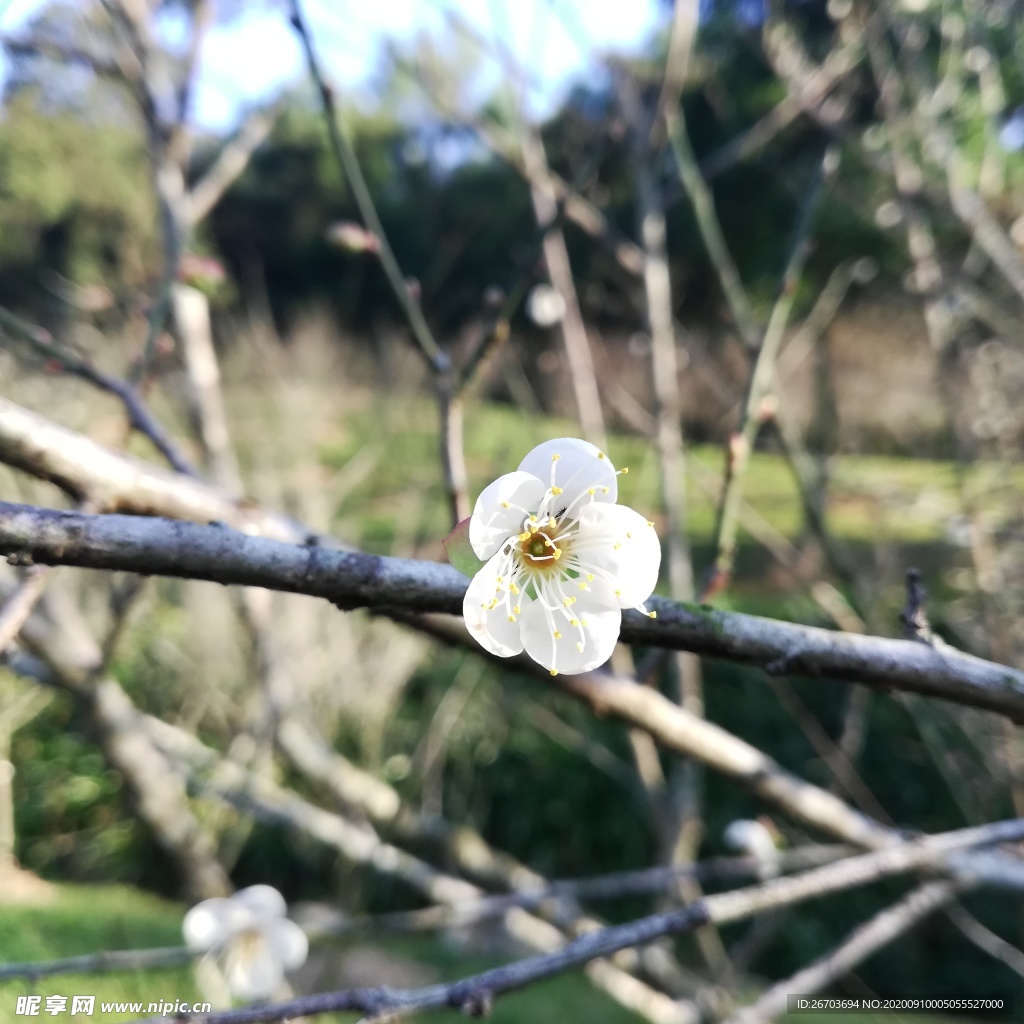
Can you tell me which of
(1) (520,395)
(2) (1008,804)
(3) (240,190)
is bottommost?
(2) (1008,804)

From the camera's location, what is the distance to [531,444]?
564 centimetres

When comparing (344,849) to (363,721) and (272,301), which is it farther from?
(272,301)

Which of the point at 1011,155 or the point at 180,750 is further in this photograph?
the point at 1011,155

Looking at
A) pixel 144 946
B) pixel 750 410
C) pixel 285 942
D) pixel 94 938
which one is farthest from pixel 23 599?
pixel 94 938

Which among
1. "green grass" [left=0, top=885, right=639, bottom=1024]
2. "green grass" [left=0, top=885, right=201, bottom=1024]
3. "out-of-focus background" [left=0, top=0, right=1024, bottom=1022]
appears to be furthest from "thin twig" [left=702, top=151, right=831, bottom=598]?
"green grass" [left=0, top=885, right=639, bottom=1024]

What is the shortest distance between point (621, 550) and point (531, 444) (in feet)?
16.4

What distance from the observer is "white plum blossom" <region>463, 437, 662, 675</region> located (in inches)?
24.3

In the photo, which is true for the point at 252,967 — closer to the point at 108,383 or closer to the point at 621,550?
the point at 108,383

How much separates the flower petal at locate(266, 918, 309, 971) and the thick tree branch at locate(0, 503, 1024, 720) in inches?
72.1

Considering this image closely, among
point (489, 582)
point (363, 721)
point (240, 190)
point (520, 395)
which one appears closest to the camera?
point (489, 582)

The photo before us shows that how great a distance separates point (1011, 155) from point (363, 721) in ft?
23.2

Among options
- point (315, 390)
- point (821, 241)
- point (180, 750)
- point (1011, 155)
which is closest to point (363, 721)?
point (180, 750)

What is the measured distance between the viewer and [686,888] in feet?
7.36

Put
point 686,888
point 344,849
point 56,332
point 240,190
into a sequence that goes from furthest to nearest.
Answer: point 240,190
point 56,332
point 686,888
point 344,849
